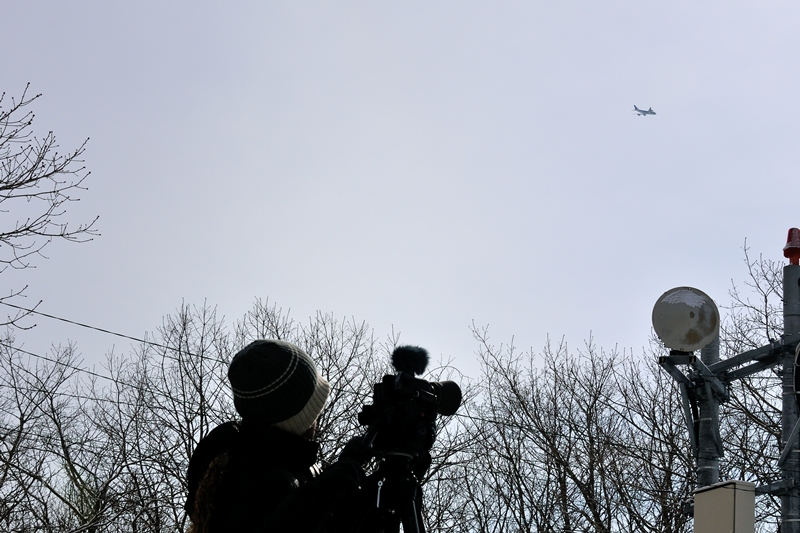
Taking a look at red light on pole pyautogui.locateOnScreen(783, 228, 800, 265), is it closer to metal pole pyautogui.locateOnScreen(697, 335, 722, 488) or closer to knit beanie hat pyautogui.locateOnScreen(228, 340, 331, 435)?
metal pole pyautogui.locateOnScreen(697, 335, 722, 488)

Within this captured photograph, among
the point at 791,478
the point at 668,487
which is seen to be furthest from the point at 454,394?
the point at 668,487

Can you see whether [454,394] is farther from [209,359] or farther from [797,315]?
[209,359]

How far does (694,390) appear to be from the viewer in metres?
7.18

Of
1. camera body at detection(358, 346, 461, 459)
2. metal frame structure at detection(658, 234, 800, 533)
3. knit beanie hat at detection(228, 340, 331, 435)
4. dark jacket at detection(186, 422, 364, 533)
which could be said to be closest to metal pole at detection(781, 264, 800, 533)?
metal frame structure at detection(658, 234, 800, 533)

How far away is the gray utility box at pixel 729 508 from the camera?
6.04m

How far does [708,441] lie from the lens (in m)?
6.86

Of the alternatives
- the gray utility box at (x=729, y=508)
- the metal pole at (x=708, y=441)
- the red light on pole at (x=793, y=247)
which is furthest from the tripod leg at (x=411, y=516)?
the red light on pole at (x=793, y=247)

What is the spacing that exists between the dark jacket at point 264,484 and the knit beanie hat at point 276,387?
1.9 inches

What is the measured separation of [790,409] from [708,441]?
1010mm

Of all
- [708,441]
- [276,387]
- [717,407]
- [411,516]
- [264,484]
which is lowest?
[264,484]

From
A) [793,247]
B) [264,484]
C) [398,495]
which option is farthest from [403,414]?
[793,247]

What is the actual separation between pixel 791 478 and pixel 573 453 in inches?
565

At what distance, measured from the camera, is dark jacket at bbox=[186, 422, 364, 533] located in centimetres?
250

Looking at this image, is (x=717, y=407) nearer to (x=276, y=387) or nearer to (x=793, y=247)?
(x=793, y=247)
